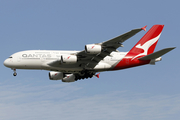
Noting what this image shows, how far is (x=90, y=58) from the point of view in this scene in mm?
43906

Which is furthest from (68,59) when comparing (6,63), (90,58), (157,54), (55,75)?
(157,54)

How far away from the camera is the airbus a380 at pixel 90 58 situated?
136 feet

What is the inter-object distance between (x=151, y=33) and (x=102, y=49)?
1260 cm

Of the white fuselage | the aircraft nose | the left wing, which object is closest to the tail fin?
the left wing

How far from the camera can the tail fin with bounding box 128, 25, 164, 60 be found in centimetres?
4825

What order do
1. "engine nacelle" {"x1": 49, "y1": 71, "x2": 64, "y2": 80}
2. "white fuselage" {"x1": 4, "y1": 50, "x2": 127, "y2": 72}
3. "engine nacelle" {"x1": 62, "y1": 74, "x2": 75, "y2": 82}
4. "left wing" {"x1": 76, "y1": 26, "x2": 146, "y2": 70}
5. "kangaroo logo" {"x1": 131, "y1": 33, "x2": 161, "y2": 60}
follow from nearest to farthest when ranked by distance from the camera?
1. "left wing" {"x1": 76, "y1": 26, "x2": 146, "y2": 70}
2. "white fuselage" {"x1": 4, "y1": 50, "x2": 127, "y2": 72}
3. "kangaroo logo" {"x1": 131, "y1": 33, "x2": 161, "y2": 60}
4. "engine nacelle" {"x1": 49, "y1": 71, "x2": 64, "y2": 80}
5. "engine nacelle" {"x1": 62, "y1": 74, "x2": 75, "y2": 82}

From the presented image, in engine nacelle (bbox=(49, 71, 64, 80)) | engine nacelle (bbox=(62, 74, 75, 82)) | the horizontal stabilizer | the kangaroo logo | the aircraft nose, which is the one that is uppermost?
the kangaroo logo

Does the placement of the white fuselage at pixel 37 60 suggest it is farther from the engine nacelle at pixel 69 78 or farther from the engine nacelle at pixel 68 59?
the engine nacelle at pixel 69 78

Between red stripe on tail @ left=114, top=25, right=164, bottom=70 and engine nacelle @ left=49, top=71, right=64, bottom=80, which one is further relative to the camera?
engine nacelle @ left=49, top=71, right=64, bottom=80

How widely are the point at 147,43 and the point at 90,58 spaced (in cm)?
1110

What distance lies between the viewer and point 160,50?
4325cm

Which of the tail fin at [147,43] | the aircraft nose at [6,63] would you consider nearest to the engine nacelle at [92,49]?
the tail fin at [147,43]

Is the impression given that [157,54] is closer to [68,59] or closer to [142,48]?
[142,48]

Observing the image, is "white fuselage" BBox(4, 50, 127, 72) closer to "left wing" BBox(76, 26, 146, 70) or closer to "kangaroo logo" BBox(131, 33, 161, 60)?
"left wing" BBox(76, 26, 146, 70)
